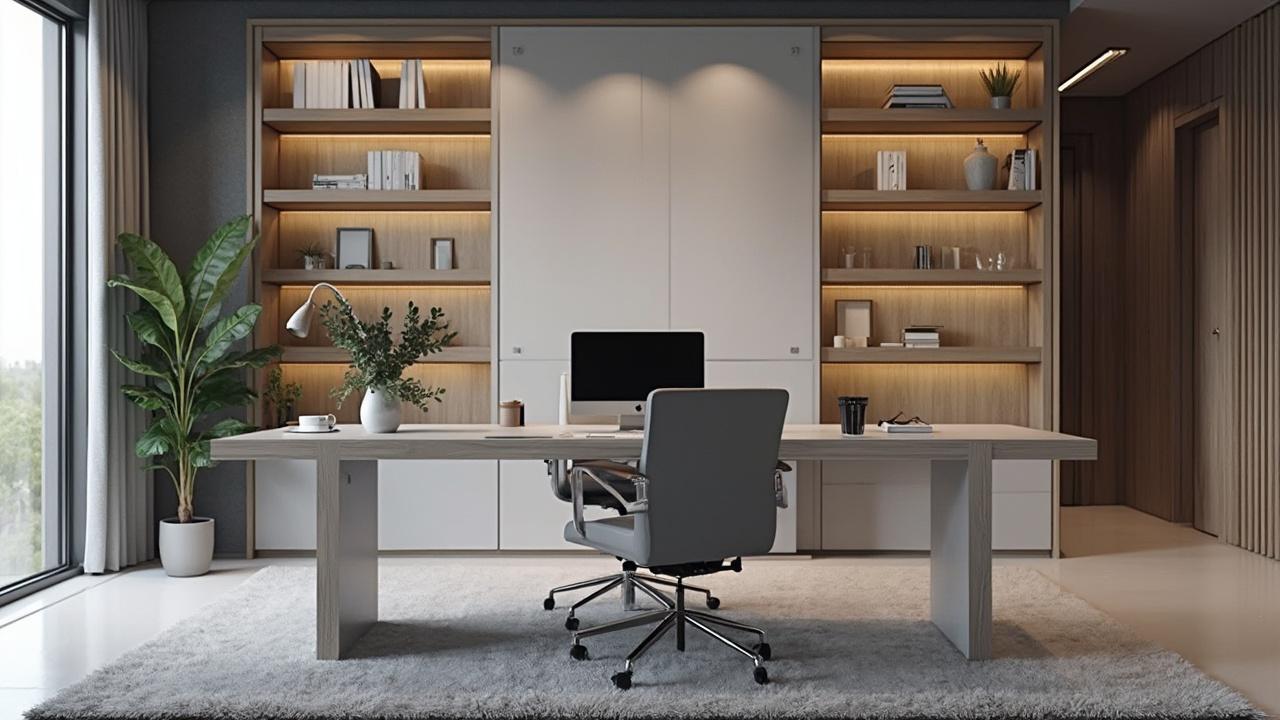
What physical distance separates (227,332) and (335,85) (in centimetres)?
157

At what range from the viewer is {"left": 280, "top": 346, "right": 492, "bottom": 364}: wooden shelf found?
589 centimetres

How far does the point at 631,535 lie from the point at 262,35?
3.92 metres

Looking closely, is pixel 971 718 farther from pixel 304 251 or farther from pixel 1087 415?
pixel 1087 415

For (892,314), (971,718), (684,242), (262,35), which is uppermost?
(262,35)

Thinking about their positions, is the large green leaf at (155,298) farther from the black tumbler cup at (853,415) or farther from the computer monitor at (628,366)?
the black tumbler cup at (853,415)

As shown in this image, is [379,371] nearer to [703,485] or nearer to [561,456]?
[561,456]

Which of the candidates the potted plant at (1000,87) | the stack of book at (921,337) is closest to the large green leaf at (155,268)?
the stack of book at (921,337)

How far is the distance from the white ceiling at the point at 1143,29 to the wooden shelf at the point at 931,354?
1.93 metres

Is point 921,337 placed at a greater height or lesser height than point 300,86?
lesser

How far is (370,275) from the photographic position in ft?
19.4

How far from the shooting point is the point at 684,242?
5875 millimetres

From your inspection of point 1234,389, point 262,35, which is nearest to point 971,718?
point 1234,389

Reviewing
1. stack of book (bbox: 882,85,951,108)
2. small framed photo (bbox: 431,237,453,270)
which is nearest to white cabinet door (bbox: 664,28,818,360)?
stack of book (bbox: 882,85,951,108)

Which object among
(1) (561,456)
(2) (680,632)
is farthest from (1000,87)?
(2) (680,632)
